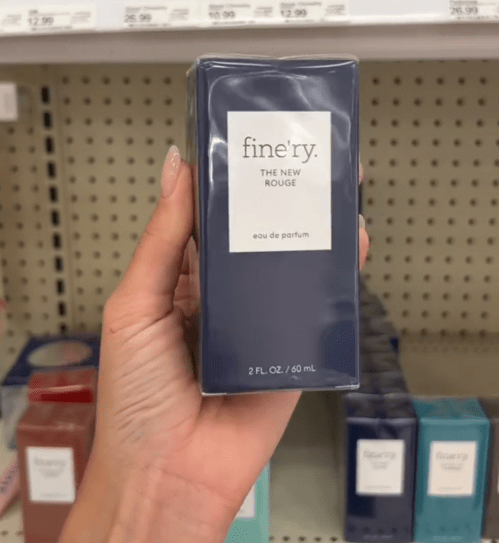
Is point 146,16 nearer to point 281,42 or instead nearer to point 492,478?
point 281,42

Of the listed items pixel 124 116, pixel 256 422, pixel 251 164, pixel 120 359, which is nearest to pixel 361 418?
pixel 256 422

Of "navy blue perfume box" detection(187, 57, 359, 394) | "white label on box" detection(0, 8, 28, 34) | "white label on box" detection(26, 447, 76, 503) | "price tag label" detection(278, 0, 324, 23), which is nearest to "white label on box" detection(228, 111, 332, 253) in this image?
"navy blue perfume box" detection(187, 57, 359, 394)

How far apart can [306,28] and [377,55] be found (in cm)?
9

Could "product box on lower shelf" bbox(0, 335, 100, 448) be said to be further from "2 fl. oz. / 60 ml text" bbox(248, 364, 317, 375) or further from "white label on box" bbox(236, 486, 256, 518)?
"2 fl. oz. / 60 ml text" bbox(248, 364, 317, 375)

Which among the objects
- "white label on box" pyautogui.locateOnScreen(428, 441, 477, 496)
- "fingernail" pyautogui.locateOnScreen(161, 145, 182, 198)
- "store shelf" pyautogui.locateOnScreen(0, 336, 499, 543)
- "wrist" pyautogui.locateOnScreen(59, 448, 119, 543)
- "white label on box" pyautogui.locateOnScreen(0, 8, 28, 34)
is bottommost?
"store shelf" pyautogui.locateOnScreen(0, 336, 499, 543)

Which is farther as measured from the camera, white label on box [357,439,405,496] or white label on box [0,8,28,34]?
A: white label on box [357,439,405,496]

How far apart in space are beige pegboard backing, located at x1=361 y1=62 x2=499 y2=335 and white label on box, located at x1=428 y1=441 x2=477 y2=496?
0.42 metres

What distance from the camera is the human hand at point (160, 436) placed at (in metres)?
0.65

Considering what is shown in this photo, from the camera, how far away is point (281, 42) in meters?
0.72

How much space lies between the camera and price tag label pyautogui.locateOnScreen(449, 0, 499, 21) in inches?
27.0

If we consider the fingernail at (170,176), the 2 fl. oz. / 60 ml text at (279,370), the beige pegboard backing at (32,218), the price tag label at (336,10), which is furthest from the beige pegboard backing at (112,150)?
the 2 fl. oz. / 60 ml text at (279,370)

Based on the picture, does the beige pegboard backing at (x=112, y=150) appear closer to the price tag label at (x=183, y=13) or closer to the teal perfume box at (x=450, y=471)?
the price tag label at (x=183, y=13)

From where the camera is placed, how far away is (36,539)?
33.7 inches

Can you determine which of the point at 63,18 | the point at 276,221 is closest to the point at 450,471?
the point at 276,221
